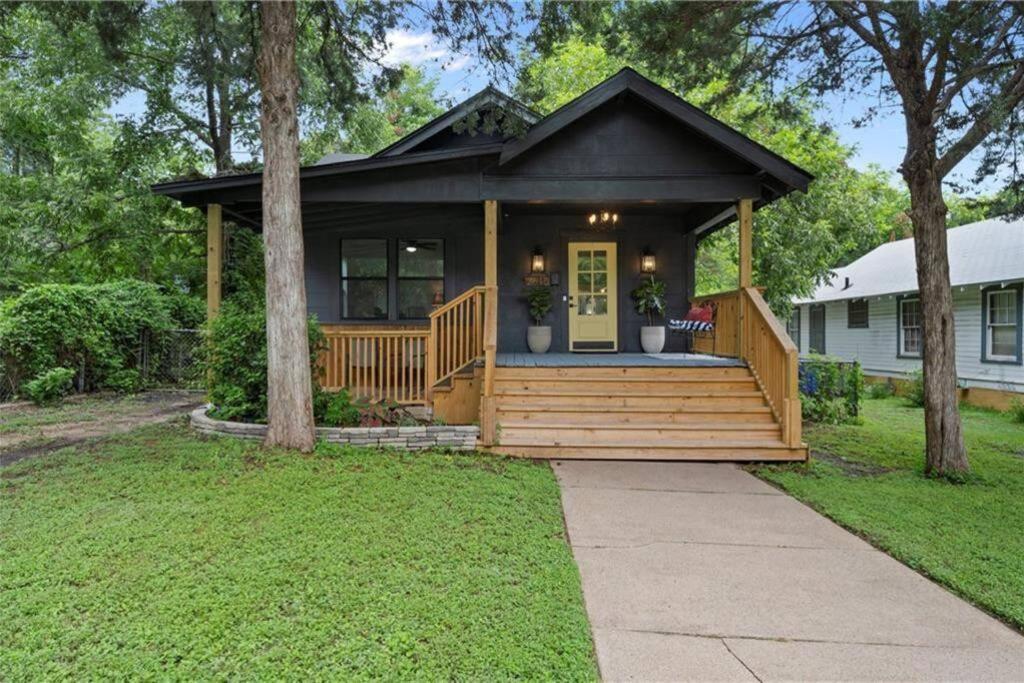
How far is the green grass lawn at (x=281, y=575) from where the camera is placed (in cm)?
206

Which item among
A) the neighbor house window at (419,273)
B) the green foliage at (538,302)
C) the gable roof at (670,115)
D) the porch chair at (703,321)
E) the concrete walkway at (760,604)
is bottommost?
the concrete walkway at (760,604)

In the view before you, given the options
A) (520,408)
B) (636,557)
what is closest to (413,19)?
(520,408)

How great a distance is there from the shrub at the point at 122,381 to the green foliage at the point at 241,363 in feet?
15.2

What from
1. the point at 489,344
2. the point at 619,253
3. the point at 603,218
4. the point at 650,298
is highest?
the point at 603,218

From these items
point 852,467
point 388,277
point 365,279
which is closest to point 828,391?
point 852,467

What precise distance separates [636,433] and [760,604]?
3105 millimetres

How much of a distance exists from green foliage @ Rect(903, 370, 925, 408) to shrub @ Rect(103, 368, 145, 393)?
15788mm

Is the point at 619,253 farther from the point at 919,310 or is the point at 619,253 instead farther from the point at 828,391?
the point at 919,310

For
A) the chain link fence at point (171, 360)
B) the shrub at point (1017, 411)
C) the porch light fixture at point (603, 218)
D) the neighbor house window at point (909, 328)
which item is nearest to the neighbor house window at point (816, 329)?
the neighbor house window at point (909, 328)

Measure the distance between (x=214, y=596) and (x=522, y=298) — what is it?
270 inches

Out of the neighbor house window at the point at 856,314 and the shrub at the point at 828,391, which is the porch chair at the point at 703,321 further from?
the neighbor house window at the point at 856,314

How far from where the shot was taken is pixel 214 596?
2477mm

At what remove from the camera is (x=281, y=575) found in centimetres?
271

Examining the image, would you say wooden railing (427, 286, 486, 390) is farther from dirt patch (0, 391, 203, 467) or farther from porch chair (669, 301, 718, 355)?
dirt patch (0, 391, 203, 467)
